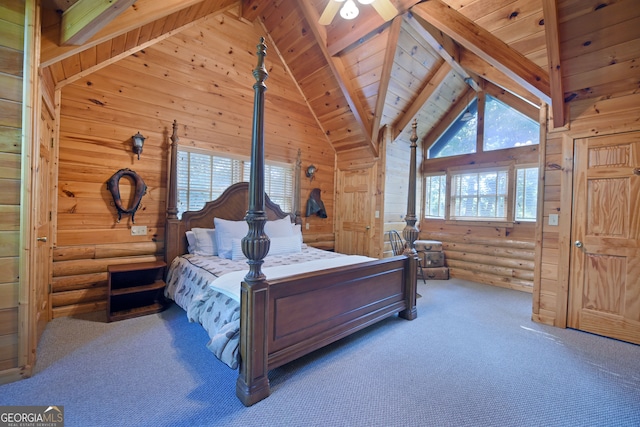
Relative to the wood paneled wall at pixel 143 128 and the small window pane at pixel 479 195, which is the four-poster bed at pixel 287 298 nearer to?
the wood paneled wall at pixel 143 128

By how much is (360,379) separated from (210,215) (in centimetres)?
278

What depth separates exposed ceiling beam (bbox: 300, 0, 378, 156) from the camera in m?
3.54

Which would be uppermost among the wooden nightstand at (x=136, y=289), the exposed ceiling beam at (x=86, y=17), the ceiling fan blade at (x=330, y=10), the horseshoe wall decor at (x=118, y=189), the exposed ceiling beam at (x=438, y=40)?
the exposed ceiling beam at (x=438, y=40)

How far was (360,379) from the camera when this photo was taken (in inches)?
77.1

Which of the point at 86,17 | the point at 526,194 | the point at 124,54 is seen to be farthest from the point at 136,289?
the point at 526,194

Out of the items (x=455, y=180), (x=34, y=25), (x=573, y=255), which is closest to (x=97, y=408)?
(x=34, y=25)

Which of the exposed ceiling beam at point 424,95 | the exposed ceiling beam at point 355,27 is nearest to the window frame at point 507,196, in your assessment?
the exposed ceiling beam at point 424,95

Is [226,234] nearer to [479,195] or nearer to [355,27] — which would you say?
[355,27]

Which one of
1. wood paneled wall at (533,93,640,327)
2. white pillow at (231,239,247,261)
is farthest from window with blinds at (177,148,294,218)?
wood paneled wall at (533,93,640,327)

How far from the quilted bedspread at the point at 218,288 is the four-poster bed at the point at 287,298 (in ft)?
0.13

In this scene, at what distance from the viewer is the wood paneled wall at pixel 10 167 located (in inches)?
71.3

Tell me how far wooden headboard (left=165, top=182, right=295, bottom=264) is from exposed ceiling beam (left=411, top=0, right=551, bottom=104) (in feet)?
10.1

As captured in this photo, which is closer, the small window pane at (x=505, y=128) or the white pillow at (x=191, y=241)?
the white pillow at (x=191, y=241)

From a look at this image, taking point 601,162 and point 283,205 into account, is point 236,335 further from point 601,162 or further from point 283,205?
point 601,162
